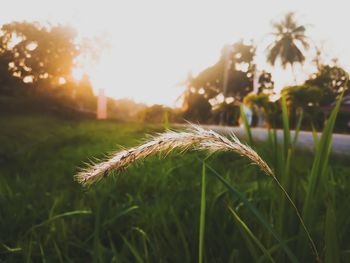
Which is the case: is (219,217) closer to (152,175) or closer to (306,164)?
(152,175)

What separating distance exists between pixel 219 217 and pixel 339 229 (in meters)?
0.46

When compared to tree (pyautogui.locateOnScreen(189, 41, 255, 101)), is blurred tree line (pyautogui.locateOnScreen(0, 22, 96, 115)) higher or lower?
lower

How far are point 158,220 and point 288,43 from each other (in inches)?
1886

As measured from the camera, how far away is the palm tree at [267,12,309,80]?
46.4 metres

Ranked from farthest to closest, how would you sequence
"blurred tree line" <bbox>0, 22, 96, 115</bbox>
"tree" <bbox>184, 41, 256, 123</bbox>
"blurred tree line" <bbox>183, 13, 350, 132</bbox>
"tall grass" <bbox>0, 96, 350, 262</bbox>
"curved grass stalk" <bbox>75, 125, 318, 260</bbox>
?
"tree" <bbox>184, 41, 256, 123</bbox> → "blurred tree line" <bbox>183, 13, 350, 132</bbox> → "blurred tree line" <bbox>0, 22, 96, 115</bbox> → "tall grass" <bbox>0, 96, 350, 262</bbox> → "curved grass stalk" <bbox>75, 125, 318, 260</bbox>

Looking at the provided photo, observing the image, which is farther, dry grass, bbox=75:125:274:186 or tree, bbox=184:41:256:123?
tree, bbox=184:41:256:123

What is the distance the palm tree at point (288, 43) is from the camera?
152 feet

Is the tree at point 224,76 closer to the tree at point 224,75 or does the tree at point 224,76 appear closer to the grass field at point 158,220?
the tree at point 224,75

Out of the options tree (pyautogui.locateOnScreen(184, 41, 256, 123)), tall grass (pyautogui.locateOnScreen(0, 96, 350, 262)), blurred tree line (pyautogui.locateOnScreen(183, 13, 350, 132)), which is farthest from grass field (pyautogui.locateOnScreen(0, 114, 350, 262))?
tree (pyautogui.locateOnScreen(184, 41, 256, 123))

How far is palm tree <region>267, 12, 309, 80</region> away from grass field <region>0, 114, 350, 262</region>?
45292 millimetres

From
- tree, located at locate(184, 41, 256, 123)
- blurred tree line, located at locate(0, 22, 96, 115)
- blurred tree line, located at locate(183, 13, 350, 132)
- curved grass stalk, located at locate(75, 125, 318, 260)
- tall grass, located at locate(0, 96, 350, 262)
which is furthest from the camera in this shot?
tree, located at locate(184, 41, 256, 123)

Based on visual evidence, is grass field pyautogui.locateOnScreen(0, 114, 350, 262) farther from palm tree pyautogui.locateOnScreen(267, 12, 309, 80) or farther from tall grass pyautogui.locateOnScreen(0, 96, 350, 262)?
palm tree pyautogui.locateOnScreen(267, 12, 309, 80)

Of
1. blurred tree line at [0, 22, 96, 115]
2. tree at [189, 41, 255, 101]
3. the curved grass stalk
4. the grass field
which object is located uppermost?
tree at [189, 41, 255, 101]

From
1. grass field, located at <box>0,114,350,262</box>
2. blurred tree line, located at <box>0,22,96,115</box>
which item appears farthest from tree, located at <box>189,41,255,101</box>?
grass field, located at <box>0,114,350,262</box>
